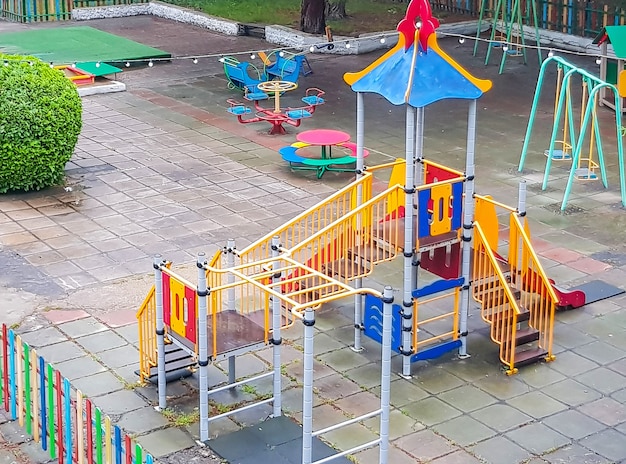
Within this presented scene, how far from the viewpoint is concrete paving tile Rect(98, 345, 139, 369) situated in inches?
433

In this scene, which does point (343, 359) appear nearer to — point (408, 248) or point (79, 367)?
point (408, 248)

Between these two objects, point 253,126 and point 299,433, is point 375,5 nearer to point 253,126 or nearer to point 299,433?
point 253,126

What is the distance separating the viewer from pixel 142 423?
983 centimetres

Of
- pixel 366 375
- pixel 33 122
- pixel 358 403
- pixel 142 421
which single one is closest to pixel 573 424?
pixel 358 403

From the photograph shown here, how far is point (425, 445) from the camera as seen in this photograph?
947 centimetres

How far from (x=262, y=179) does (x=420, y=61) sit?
7006 millimetres

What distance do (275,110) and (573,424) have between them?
37.2ft

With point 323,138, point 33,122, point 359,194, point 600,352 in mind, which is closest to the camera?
point 600,352

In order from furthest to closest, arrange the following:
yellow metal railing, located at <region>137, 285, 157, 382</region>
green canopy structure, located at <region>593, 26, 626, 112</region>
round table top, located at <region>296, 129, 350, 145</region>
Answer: green canopy structure, located at <region>593, 26, 626, 112</region> < round table top, located at <region>296, 129, 350, 145</region> < yellow metal railing, located at <region>137, 285, 157, 382</region>

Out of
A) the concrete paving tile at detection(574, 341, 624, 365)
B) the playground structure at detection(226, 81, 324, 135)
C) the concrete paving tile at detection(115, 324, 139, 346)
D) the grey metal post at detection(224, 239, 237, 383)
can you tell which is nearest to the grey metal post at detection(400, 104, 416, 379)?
the grey metal post at detection(224, 239, 237, 383)

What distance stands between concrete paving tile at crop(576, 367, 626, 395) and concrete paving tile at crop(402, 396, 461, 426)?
1.49 m

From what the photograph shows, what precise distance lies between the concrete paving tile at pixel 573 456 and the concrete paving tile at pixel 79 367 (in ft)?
14.9

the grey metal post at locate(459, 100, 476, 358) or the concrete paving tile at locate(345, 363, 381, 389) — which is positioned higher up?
the grey metal post at locate(459, 100, 476, 358)

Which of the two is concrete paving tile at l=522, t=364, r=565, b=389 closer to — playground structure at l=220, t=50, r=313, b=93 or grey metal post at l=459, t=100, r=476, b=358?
grey metal post at l=459, t=100, r=476, b=358
